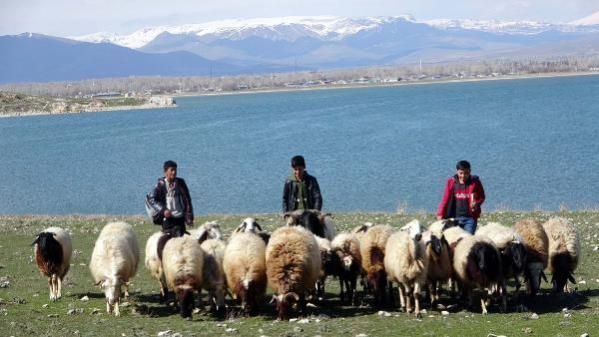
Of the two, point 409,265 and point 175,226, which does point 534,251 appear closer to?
point 409,265

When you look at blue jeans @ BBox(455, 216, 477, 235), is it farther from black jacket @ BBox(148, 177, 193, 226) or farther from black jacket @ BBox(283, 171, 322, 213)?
black jacket @ BBox(148, 177, 193, 226)

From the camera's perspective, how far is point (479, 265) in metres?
14.1

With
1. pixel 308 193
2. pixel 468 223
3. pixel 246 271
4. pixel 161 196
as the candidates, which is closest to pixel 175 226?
pixel 161 196

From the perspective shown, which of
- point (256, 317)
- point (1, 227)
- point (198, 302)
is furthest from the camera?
point (1, 227)

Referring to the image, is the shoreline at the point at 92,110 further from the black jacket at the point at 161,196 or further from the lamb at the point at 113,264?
the black jacket at the point at 161,196

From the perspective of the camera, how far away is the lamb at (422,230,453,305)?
1458cm

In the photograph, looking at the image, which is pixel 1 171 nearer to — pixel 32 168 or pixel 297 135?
pixel 32 168

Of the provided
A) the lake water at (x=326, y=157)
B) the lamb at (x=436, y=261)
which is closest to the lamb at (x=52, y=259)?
the lamb at (x=436, y=261)

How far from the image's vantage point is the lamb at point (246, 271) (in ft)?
46.6

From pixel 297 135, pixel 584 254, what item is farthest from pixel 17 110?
pixel 584 254

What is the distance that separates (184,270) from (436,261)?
14.8ft

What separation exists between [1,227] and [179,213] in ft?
50.7

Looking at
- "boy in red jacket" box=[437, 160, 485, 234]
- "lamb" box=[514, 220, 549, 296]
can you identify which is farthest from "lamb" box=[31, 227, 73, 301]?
"lamb" box=[514, 220, 549, 296]

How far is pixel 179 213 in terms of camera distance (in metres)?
15.8
